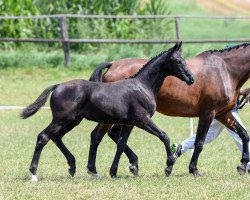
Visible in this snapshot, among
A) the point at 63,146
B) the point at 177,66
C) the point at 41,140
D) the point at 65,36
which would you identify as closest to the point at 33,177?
the point at 41,140

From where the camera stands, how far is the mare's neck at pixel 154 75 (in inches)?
450

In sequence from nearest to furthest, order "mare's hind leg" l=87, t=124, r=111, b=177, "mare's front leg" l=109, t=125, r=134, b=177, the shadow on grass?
1. the shadow on grass
2. "mare's front leg" l=109, t=125, r=134, b=177
3. "mare's hind leg" l=87, t=124, r=111, b=177

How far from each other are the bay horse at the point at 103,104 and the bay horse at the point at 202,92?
30.0 inches

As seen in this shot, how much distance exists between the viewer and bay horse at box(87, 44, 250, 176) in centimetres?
1204

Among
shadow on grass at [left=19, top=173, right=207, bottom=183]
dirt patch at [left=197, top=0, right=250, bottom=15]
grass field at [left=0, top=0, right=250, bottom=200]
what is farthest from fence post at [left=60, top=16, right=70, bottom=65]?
dirt patch at [left=197, top=0, right=250, bottom=15]

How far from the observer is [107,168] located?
12898mm

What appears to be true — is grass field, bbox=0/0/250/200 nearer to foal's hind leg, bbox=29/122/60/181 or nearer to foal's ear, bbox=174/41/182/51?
foal's hind leg, bbox=29/122/60/181

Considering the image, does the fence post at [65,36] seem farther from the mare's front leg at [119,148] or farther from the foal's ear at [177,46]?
the foal's ear at [177,46]

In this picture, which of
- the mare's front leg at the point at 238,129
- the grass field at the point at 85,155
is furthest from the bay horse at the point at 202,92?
the grass field at the point at 85,155

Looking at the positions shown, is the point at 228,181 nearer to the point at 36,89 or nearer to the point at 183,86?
the point at 183,86

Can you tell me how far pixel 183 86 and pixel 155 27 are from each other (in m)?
14.1

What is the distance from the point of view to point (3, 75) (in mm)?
22906

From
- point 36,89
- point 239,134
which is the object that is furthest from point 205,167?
point 36,89

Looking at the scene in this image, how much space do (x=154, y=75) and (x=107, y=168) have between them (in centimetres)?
204
